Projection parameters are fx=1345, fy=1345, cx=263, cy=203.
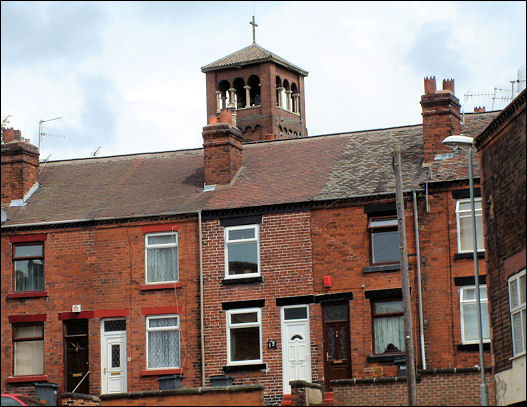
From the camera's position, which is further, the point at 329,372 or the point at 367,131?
the point at 367,131

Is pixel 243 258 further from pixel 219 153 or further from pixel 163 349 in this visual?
pixel 219 153

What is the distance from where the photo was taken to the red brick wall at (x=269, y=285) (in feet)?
139

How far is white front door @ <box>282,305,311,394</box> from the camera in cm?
4197

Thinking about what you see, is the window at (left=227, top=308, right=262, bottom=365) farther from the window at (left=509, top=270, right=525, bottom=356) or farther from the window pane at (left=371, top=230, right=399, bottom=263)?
the window at (left=509, top=270, right=525, bottom=356)

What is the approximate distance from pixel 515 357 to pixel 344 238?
37.6ft

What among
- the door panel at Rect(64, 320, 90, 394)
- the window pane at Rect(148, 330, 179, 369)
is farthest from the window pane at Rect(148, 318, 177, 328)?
the door panel at Rect(64, 320, 90, 394)

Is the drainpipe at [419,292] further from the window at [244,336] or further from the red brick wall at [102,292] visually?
the red brick wall at [102,292]

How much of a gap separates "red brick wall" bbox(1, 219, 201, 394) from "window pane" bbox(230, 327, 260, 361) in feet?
3.96

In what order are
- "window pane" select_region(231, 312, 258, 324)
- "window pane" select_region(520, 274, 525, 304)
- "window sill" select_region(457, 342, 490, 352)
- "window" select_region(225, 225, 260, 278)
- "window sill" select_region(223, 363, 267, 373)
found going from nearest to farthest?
"window pane" select_region(520, 274, 525, 304) < "window sill" select_region(457, 342, 490, 352) < "window sill" select_region(223, 363, 267, 373) < "window pane" select_region(231, 312, 258, 324) < "window" select_region(225, 225, 260, 278)

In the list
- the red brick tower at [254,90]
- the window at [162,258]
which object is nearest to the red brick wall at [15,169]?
the window at [162,258]

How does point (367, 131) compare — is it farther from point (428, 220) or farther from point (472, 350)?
point (472, 350)

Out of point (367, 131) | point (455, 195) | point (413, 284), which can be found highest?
point (367, 131)

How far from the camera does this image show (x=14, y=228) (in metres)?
45.2

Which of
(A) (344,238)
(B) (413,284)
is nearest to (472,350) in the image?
(B) (413,284)
